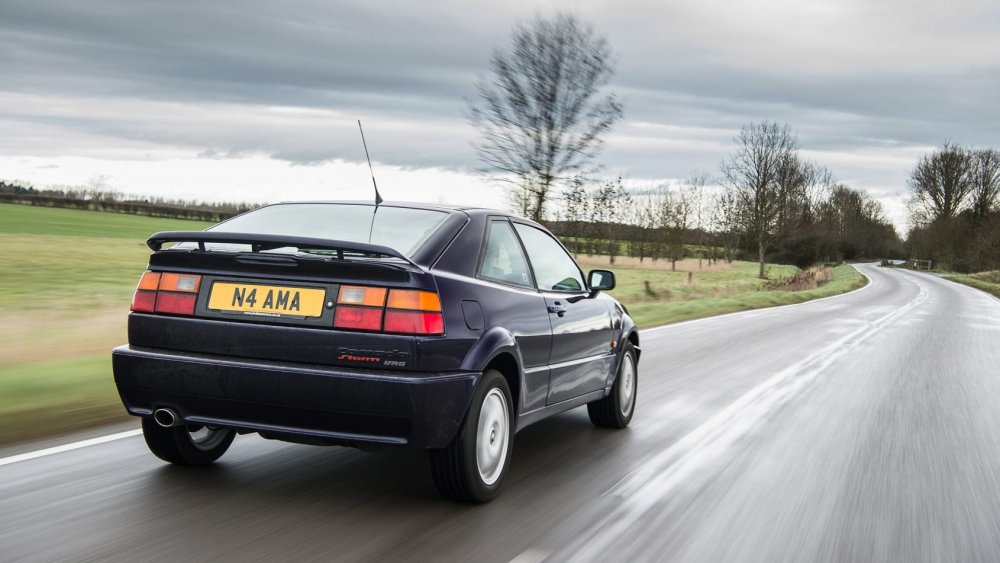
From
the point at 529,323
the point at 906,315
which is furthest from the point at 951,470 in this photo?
the point at 906,315

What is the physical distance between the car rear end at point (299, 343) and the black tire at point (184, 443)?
477 mm

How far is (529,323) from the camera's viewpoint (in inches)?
201

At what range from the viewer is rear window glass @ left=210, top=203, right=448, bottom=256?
4.71m

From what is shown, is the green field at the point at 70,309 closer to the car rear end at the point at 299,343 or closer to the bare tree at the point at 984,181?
the car rear end at the point at 299,343

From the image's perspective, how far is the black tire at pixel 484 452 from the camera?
4.41 metres

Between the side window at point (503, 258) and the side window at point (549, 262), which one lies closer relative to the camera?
the side window at point (503, 258)

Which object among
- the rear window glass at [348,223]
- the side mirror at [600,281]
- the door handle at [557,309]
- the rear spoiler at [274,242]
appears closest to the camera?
the rear spoiler at [274,242]

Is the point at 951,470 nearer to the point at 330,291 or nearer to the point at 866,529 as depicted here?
the point at 866,529

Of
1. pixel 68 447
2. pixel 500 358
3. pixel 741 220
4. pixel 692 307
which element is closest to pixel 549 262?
pixel 500 358

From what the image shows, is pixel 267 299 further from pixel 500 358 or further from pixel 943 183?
pixel 943 183

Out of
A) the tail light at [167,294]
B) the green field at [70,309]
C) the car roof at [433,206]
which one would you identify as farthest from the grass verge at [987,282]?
the tail light at [167,294]

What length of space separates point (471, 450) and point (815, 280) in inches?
1885

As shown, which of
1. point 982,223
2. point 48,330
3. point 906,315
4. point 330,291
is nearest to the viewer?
point 330,291

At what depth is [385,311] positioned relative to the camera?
13.6ft
